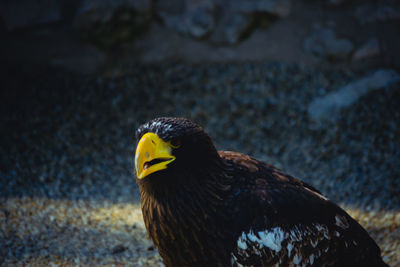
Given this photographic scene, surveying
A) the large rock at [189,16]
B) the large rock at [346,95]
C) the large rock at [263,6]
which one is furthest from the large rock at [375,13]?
Answer: the large rock at [189,16]

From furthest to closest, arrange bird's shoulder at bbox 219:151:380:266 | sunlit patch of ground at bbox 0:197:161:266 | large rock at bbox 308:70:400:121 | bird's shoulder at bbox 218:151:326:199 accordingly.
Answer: large rock at bbox 308:70:400:121 < sunlit patch of ground at bbox 0:197:161:266 < bird's shoulder at bbox 218:151:326:199 < bird's shoulder at bbox 219:151:380:266

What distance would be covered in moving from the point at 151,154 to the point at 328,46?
346 cm

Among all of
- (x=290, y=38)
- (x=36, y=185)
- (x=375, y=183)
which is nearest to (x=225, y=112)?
(x=290, y=38)

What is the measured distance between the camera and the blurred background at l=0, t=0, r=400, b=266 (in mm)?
3740

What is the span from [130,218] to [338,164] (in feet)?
6.62

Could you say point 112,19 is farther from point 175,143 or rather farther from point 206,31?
point 175,143

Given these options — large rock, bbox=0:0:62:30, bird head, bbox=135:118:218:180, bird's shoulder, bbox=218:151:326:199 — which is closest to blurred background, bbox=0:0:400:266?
large rock, bbox=0:0:62:30

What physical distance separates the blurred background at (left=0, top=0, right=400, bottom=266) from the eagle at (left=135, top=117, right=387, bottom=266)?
4.12ft

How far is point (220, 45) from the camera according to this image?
4.94m

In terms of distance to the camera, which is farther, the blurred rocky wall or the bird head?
the blurred rocky wall

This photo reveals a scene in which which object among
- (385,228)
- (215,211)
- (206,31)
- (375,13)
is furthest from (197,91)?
(215,211)

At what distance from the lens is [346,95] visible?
14.6 feet

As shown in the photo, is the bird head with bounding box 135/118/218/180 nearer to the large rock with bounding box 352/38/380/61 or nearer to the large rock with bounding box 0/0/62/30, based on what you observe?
the large rock with bounding box 0/0/62/30

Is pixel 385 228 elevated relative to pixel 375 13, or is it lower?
lower
